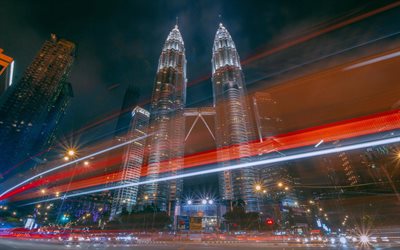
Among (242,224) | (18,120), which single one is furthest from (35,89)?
(242,224)

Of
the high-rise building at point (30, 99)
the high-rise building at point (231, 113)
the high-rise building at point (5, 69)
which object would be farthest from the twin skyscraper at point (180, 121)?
the high-rise building at point (5, 69)

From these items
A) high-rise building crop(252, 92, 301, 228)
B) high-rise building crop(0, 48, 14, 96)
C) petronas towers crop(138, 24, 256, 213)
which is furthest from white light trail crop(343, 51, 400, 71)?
petronas towers crop(138, 24, 256, 213)

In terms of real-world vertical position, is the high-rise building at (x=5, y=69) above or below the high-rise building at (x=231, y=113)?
below

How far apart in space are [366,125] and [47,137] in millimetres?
159755

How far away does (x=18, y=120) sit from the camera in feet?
282

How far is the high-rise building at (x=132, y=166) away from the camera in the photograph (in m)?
109

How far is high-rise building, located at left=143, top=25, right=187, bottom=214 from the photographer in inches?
3590

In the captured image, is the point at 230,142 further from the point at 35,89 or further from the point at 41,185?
the point at 35,89

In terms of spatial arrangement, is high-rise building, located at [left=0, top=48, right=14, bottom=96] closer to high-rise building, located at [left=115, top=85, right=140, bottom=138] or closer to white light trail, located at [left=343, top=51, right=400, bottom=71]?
white light trail, located at [left=343, top=51, right=400, bottom=71]

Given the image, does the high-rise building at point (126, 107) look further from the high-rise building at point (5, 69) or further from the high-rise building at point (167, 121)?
the high-rise building at point (5, 69)

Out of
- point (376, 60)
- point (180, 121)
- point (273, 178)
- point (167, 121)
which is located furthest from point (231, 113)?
point (376, 60)

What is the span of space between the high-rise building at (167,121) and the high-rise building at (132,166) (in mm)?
18212

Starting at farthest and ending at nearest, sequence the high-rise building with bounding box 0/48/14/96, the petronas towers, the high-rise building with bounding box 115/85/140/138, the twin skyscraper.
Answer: the high-rise building with bounding box 115/85/140/138 → the petronas towers → the twin skyscraper → the high-rise building with bounding box 0/48/14/96

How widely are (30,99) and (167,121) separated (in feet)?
191
